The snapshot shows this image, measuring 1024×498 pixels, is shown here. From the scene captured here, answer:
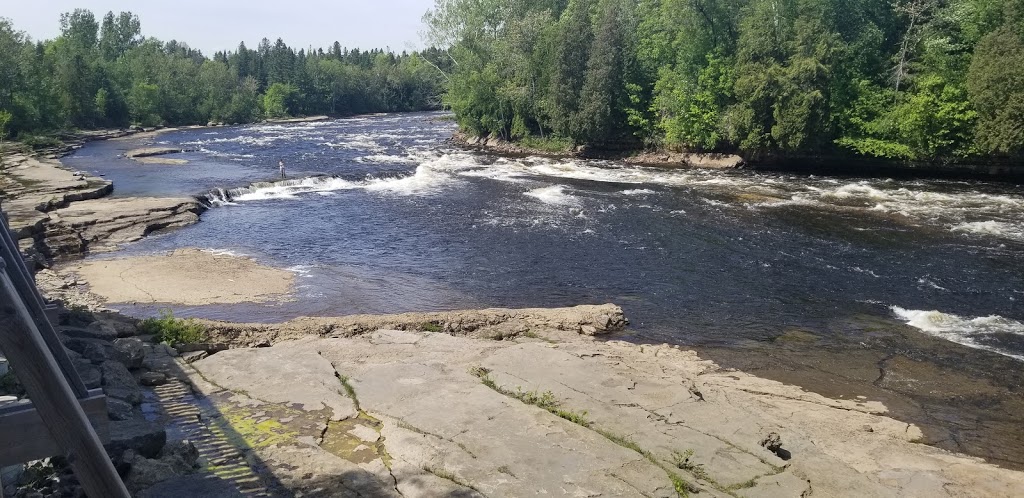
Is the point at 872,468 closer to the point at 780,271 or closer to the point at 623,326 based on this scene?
the point at 623,326

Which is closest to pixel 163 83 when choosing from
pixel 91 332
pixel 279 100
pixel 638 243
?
pixel 279 100

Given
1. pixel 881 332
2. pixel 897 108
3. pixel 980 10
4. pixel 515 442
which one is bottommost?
pixel 881 332

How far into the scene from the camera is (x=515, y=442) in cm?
888

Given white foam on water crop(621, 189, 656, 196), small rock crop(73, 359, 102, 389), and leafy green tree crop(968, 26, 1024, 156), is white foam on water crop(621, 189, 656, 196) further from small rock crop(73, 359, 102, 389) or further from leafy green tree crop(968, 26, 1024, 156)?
small rock crop(73, 359, 102, 389)

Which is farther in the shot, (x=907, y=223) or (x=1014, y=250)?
(x=907, y=223)

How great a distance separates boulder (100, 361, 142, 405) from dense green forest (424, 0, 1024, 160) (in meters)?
39.2

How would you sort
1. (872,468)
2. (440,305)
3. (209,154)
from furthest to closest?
(209,154)
(440,305)
(872,468)

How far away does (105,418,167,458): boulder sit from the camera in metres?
7.30

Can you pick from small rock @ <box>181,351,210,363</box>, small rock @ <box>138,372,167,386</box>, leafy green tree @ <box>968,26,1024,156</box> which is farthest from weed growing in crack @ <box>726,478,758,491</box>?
leafy green tree @ <box>968,26,1024,156</box>

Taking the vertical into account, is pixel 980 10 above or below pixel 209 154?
above

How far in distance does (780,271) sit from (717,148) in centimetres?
2750

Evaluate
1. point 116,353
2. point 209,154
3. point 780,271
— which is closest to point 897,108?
point 780,271

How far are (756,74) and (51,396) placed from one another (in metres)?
44.6

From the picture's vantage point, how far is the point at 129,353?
10.8 metres
